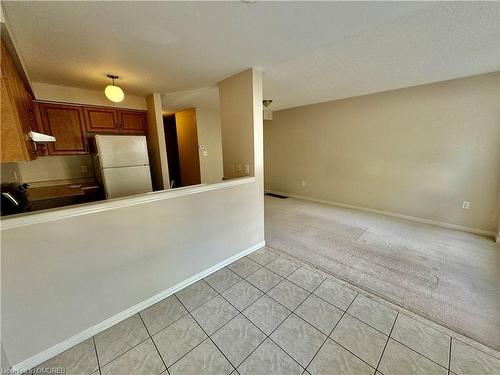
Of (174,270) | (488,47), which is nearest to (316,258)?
(174,270)

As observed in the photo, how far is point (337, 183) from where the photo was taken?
14.5 ft

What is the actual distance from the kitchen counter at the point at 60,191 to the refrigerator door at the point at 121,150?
1.52 ft

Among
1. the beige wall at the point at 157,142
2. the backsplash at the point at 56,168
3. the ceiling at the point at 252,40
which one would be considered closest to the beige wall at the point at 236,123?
the ceiling at the point at 252,40

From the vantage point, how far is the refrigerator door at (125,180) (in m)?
2.80

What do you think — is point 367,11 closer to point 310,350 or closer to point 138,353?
point 310,350

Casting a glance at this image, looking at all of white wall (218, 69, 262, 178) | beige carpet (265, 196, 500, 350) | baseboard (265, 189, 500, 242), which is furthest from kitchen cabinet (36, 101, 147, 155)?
baseboard (265, 189, 500, 242)

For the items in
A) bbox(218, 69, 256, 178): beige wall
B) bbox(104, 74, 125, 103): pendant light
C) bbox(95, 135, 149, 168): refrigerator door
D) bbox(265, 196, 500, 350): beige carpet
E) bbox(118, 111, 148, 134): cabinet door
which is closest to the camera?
bbox(265, 196, 500, 350): beige carpet

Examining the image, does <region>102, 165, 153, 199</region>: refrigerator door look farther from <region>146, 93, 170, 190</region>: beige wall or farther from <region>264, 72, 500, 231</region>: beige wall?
<region>264, 72, 500, 231</region>: beige wall

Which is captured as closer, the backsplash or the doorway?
the backsplash

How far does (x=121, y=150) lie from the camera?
2.89 meters

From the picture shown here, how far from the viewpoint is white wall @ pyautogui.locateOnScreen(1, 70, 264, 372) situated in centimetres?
120

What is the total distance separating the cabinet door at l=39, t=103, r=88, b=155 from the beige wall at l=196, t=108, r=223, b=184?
2097mm

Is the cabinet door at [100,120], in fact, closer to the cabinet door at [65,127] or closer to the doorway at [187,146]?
the cabinet door at [65,127]

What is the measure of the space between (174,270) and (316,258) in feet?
5.54
